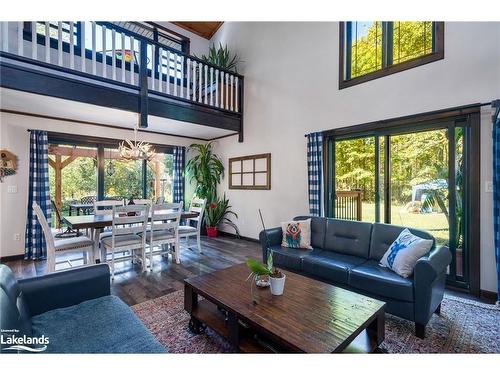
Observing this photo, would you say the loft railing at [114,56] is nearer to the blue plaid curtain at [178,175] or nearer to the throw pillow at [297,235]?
the blue plaid curtain at [178,175]

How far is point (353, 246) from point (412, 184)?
1.21m

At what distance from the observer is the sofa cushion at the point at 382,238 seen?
2668mm

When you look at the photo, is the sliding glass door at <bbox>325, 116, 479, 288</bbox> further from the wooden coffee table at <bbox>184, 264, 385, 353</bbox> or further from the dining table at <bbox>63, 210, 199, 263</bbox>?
the dining table at <bbox>63, 210, 199, 263</bbox>

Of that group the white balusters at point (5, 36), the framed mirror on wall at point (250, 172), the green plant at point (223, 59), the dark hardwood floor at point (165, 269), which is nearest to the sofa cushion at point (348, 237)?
the dark hardwood floor at point (165, 269)

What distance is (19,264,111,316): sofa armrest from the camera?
1.53 meters

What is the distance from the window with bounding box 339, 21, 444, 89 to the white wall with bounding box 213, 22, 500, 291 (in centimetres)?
11

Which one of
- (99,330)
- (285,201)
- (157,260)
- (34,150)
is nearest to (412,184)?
(285,201)

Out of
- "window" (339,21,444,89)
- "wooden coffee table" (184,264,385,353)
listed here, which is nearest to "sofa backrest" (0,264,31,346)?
"wooden coffee table" (184,264,385,353)

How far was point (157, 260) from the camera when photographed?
12.9 ft

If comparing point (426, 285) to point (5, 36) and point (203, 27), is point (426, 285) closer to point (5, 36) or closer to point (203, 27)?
point (5, 36)

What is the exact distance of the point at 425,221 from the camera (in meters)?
3.14

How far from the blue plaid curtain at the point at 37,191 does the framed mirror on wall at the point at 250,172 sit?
11.3 ft

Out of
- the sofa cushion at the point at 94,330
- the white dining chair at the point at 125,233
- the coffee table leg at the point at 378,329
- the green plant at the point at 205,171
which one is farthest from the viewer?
the green plant at the point at 205,171
